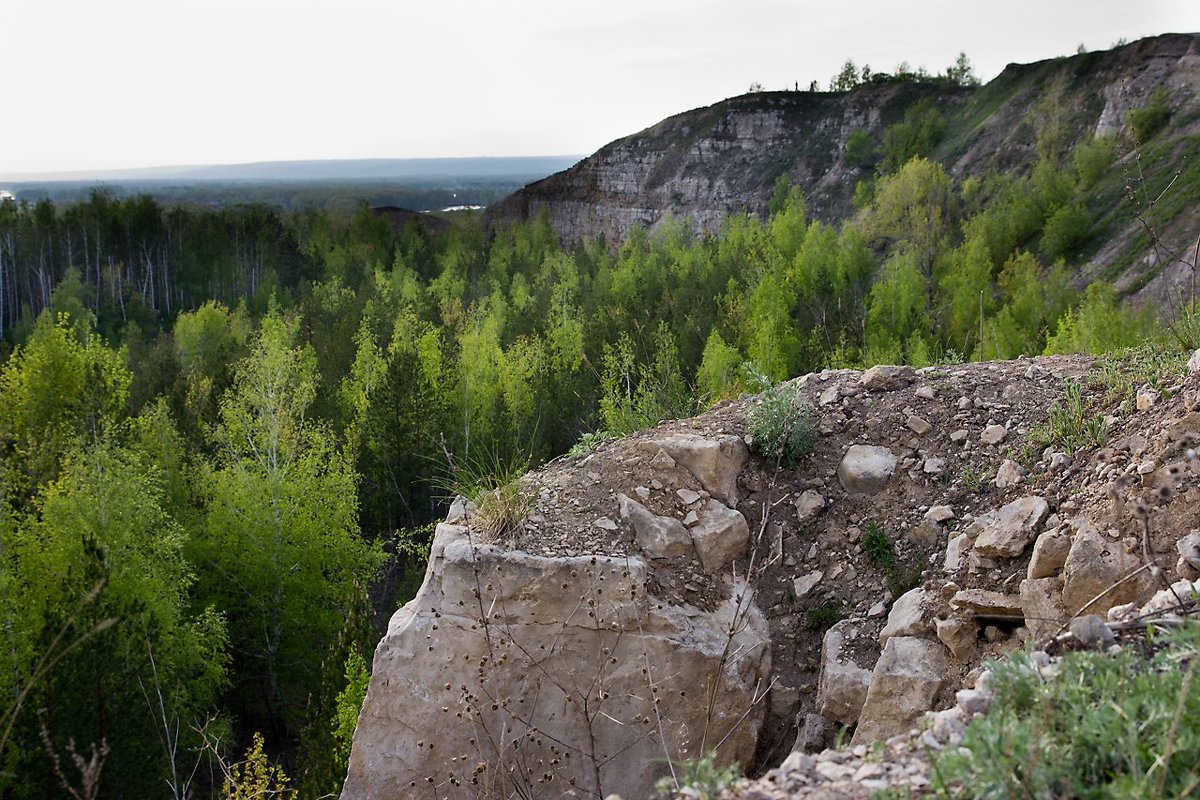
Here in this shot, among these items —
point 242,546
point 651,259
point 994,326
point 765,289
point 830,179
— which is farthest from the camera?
point 830,179

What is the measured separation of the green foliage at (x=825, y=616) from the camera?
23.4 feet

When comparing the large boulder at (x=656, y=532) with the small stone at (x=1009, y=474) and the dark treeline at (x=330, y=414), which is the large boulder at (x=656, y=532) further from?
the small stone at (x=1009, y=474)

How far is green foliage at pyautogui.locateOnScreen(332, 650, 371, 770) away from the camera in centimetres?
1288

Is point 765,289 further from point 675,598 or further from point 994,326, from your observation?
point 675,598

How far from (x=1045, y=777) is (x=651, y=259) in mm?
47960

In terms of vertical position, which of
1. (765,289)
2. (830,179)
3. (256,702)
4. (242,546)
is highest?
(830,179)

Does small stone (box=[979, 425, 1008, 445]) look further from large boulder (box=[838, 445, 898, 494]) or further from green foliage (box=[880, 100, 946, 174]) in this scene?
green foliage (box=[880, 100, 946, 174])

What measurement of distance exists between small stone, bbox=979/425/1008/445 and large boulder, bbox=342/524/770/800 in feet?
7.56

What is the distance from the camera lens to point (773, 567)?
7.53 meters

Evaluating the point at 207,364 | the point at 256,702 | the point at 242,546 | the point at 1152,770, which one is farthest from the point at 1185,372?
the point at 207,364

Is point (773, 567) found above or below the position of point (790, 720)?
above

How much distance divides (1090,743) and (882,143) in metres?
74.4

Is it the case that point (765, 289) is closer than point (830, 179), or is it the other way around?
point (765, 289)

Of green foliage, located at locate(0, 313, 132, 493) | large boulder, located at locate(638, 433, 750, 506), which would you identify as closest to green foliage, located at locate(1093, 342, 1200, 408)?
large boulder, located at locate(638, 433, 750, 506)
